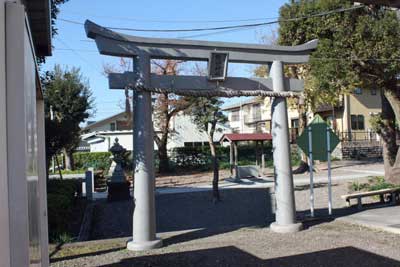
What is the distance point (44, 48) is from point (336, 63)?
35.6 feet

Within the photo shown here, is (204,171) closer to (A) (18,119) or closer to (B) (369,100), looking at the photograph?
(B) (369,100)

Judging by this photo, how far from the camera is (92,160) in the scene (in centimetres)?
3472

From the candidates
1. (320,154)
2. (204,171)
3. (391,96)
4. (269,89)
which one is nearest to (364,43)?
(391,96)

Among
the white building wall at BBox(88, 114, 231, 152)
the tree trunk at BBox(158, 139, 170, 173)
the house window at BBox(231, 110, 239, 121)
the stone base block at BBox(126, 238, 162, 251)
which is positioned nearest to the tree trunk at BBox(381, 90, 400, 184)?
the stone base block at BBox(126, 238, 162, 251)

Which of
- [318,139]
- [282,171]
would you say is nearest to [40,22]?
[282,171]

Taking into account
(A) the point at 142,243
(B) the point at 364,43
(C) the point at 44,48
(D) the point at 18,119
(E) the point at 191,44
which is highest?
(B) the point at 364,43

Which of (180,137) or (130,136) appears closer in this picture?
(130,136)

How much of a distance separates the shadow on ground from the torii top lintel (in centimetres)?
345

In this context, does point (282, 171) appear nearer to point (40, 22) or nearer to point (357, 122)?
point (40, 22)

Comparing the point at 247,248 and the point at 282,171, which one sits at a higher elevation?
the point at 282,171

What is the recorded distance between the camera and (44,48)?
466 centimetres

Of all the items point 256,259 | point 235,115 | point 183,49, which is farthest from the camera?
point 235,115

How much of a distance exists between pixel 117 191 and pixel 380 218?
980 centimetres

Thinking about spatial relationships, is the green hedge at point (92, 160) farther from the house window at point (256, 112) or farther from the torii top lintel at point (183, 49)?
the torii top lintel at point (183, 49)
